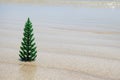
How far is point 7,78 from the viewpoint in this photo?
4.10 m

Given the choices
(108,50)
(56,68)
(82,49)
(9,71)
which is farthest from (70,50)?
(9,71)

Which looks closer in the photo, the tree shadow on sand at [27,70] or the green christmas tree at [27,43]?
the tree shadow on sand at [27,70]

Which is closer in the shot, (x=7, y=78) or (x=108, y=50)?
(x=7, y=78)

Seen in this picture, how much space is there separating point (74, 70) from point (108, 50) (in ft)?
5.84

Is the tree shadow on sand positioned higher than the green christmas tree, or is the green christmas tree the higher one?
the green christmas tree

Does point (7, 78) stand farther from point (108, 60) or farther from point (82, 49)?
point (82, 49)

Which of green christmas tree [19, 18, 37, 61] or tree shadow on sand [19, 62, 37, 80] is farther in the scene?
green christmas tree [19, 18, 37, 61]

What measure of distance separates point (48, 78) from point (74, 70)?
55cm

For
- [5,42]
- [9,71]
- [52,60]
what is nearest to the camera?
[9,71]

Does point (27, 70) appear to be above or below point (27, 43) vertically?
below

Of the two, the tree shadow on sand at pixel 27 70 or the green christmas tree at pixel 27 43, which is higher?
the green christmas tree at pixel 27 43

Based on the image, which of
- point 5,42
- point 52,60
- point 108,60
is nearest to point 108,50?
point 108,60

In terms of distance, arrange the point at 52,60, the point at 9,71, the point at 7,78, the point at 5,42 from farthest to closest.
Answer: the point at 5,42
the point at 52,60
the point at 9,71
the point at 7,78

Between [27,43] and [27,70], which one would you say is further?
[27,43]
